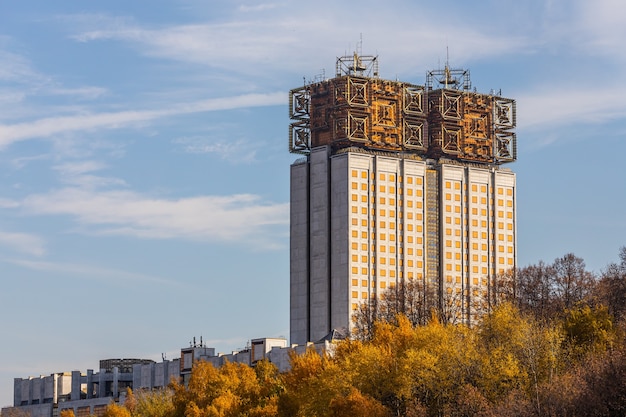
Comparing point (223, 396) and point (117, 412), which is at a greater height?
point (223, 396)

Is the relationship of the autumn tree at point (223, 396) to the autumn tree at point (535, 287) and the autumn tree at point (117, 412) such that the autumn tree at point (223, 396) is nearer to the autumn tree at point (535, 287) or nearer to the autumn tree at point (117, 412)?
the autumn tree at point (117, 412)

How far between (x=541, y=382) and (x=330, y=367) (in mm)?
23791

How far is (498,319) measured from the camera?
138875mm

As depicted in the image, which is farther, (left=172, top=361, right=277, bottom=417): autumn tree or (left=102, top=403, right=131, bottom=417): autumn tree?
(left=102, top=403, right=131, bottom=417): autumn tree

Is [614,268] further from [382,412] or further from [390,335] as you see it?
[382,412]

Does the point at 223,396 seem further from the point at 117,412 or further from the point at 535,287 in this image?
the point at 535,287

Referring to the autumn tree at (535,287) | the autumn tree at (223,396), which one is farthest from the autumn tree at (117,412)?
the autumn tree at (535,287)

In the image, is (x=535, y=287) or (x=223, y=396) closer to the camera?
(x=223, y=396)

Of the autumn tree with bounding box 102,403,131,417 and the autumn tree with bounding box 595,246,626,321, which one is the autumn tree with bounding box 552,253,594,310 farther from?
the autumn tree with bounding box 102,403,131,417

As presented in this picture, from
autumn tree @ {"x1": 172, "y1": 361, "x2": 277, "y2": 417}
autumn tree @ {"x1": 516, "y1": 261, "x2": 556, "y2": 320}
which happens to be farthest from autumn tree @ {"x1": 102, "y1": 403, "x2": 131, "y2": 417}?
autumn tree @ {"x1": 516, "y1": 261, "x2": 556, "y2": 320}

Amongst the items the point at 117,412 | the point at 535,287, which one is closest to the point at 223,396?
the point at 117,412

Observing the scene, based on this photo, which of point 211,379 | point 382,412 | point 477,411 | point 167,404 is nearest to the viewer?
point 477,411

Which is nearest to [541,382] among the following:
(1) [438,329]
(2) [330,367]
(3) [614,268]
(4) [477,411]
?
(4) [477,411]

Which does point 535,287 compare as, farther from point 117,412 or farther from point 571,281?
point 117,412
